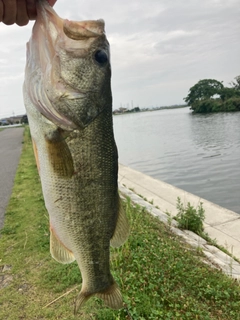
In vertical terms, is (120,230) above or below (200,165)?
above

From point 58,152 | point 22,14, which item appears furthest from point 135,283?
point 22,14

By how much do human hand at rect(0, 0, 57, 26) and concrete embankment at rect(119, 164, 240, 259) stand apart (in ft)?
15.2

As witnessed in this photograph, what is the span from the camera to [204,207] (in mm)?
7883

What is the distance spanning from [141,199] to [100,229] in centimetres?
621

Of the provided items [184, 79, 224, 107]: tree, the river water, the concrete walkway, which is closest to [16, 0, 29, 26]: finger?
the concrete walkway

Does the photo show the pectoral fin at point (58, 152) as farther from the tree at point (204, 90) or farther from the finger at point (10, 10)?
the tree at point (204, 90)

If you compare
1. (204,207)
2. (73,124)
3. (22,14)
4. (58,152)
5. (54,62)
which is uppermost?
(22,14)

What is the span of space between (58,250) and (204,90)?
74.7 metres

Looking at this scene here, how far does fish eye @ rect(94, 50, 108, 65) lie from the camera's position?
1922 millimetres

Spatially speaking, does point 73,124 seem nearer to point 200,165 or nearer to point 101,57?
point 101,57

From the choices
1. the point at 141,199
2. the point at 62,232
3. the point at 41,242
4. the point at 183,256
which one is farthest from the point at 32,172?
the point at 62,232

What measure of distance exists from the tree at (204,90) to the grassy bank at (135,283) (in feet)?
219

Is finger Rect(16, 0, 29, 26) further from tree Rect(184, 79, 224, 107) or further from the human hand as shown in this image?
tree Rect(184, 79, 224, 107)

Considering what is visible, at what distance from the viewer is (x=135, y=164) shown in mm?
16500
